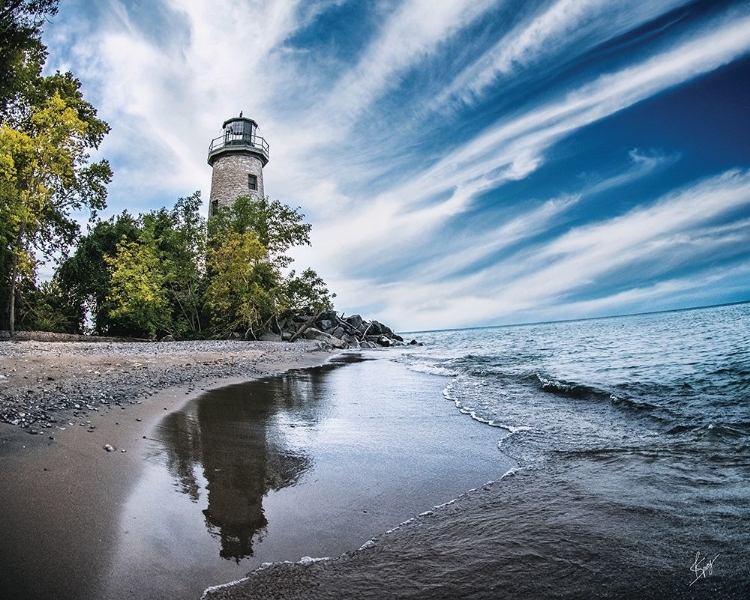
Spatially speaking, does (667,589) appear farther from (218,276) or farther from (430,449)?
(218,276)

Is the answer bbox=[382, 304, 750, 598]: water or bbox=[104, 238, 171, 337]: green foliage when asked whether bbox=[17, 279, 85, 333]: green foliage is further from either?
bbox=[382, 304, 750, 598]: water

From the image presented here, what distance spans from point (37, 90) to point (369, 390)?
24.0 m

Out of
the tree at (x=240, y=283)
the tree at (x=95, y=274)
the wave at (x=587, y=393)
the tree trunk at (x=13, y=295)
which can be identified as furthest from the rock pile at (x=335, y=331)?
the wave at (x=587, y=393)

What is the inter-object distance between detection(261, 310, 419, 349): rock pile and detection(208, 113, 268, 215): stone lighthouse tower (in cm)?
1105

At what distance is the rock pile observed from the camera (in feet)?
101

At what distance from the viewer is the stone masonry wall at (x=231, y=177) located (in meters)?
33.0

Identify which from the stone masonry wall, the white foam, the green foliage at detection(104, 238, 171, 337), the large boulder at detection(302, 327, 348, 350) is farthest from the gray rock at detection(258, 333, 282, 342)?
the white foam

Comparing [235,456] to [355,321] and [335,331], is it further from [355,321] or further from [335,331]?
[355,321]

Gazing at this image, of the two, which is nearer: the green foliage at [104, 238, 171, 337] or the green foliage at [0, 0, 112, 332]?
the green foliage at [0, 0, 112, 332]

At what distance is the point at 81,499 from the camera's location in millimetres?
2949

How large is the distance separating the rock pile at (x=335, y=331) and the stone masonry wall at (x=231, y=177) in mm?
10890


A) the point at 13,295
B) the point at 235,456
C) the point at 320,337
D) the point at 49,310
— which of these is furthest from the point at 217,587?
the point at 320,337

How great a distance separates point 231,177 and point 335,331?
15257mm

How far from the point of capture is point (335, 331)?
35281 millimetres
